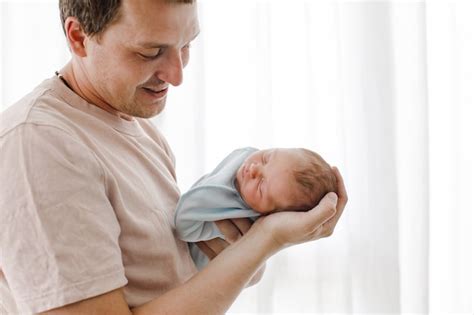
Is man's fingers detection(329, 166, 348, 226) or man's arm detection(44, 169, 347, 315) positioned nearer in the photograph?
man's arm detection(44, 169, 347, 315)

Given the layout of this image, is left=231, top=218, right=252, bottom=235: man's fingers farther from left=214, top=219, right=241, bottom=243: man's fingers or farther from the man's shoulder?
the man's shoulder

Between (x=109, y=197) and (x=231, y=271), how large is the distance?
25cm

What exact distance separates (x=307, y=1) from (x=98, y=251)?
1.82 metres

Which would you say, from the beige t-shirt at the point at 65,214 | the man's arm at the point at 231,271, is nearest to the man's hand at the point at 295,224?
the man's arm at the point at 231,271

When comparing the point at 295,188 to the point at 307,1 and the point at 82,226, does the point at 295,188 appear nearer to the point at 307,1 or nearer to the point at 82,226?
the point at 82,226

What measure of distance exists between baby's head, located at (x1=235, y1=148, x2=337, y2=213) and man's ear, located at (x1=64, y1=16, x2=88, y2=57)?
1.51 feet

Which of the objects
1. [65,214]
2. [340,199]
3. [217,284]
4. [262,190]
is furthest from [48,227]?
[340,199]

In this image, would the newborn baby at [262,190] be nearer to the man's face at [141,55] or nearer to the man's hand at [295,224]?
the man's hand at [295,224]

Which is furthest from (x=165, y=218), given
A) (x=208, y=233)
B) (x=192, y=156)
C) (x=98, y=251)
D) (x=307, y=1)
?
(x=307, y=1)

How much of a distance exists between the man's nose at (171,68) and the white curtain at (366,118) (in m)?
1.41

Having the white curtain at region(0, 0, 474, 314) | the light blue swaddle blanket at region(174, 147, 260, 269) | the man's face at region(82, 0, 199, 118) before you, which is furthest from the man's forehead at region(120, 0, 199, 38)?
the white curtain at region(0, 0, 474, 314)

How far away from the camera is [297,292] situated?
2.77m

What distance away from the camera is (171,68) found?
52.3 inches

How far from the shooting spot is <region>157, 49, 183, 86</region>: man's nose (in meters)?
1.32
